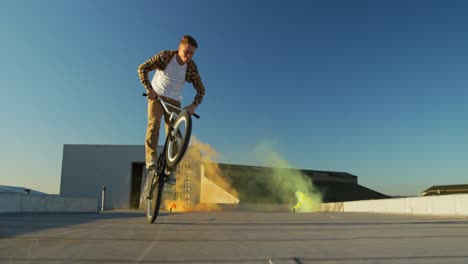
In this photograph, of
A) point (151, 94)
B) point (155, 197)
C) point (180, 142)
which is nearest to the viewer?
point (180, 142)

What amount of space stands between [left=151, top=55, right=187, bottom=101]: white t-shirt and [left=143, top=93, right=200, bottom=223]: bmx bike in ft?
0.65

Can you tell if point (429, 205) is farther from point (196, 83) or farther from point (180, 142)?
point (180, 142)

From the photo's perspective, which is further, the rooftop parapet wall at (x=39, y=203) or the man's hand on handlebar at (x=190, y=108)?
the rooftop parapet wall at (x=39, y=203)

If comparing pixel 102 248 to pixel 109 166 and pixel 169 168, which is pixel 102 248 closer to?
pixel 169 168

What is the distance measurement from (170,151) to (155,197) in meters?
1.12

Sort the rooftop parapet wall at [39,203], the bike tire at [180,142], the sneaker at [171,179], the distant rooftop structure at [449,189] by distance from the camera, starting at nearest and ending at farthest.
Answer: the bike tire at [180,142], the sneaker at [171,179], the rooftop parapet wall at [39,203], the distant rooftop structure at [449,189]

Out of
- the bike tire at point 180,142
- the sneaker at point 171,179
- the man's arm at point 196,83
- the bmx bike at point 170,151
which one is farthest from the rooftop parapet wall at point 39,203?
the man's arm at point 196,83

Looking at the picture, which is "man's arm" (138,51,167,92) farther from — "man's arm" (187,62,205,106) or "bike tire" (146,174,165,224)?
"bike tire" (146,174,165,224)

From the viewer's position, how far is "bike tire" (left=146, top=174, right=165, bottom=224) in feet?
18.8

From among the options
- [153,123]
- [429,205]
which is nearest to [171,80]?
[153,123]

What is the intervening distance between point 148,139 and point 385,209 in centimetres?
1777

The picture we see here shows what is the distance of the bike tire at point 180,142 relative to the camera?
15.7ft

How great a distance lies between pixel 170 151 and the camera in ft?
17.6

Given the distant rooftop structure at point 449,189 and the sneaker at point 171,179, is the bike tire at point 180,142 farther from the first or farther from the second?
the distant rooftop structure at point 449,189
